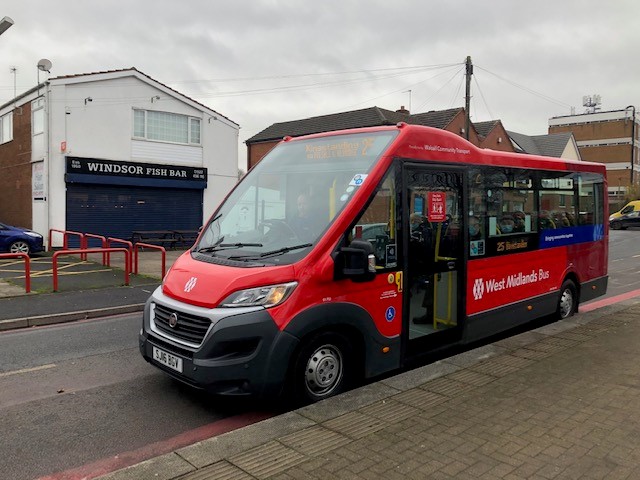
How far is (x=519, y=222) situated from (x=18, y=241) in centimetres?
1463

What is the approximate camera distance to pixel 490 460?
3209 millimetres

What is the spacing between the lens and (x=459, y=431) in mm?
3609

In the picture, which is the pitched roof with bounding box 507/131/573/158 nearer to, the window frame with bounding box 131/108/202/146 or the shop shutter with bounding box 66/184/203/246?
the window frame with bounding box 131/108/202/146

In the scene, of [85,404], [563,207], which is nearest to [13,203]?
[85,404]

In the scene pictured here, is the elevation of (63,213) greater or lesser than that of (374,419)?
greater

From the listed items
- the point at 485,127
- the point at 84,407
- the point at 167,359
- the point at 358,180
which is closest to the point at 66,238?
the point at 84,407

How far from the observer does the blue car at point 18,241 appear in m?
15.3

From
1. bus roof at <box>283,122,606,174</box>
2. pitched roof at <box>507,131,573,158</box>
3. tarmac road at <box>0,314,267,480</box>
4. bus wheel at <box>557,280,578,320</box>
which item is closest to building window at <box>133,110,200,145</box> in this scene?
tarmac road at <box>0,314,267,480</box>

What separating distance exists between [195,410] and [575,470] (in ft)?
9.96

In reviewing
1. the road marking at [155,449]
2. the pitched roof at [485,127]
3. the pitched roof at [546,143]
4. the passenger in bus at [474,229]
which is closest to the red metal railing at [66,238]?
the road marking at [155,449]

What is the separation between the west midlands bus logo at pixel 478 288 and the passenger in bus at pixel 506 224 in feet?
2.61

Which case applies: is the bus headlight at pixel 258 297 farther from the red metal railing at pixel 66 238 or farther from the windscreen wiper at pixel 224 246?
the red metal railing at pixel 66 238

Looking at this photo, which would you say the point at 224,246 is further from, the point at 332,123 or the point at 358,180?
the point at 332,123

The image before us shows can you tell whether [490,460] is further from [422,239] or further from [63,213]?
[63,213]
